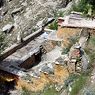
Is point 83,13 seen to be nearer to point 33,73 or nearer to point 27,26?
point 33,73

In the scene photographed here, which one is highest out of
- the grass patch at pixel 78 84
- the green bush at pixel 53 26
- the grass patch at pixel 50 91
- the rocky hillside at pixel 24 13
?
the grass patch at pixel 78 84

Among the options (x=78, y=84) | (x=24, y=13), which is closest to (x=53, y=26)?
(x=24, y=13)

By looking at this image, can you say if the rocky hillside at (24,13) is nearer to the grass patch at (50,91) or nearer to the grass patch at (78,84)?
the grass patch at (50,91)

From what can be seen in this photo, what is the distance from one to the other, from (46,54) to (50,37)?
2.81ft

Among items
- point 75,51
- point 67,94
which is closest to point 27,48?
point 75,51

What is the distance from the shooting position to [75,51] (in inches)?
466

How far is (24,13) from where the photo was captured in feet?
77.0

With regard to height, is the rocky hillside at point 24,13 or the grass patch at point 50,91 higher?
the grass patch at point 50,91

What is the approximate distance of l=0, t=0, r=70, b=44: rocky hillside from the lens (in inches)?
850

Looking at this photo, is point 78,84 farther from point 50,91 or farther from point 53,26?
point 53,26

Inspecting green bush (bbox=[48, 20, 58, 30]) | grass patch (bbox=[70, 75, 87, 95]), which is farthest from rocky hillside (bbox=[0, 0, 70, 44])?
grass patch (bbox=[70, 75, 87, 95])

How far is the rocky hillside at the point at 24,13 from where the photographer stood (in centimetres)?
2159

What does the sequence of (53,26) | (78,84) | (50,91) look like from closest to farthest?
(78,84) < (50,91) < (53,26)

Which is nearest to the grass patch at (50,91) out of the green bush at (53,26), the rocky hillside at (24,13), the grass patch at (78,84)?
the grass patch at (78,84)
